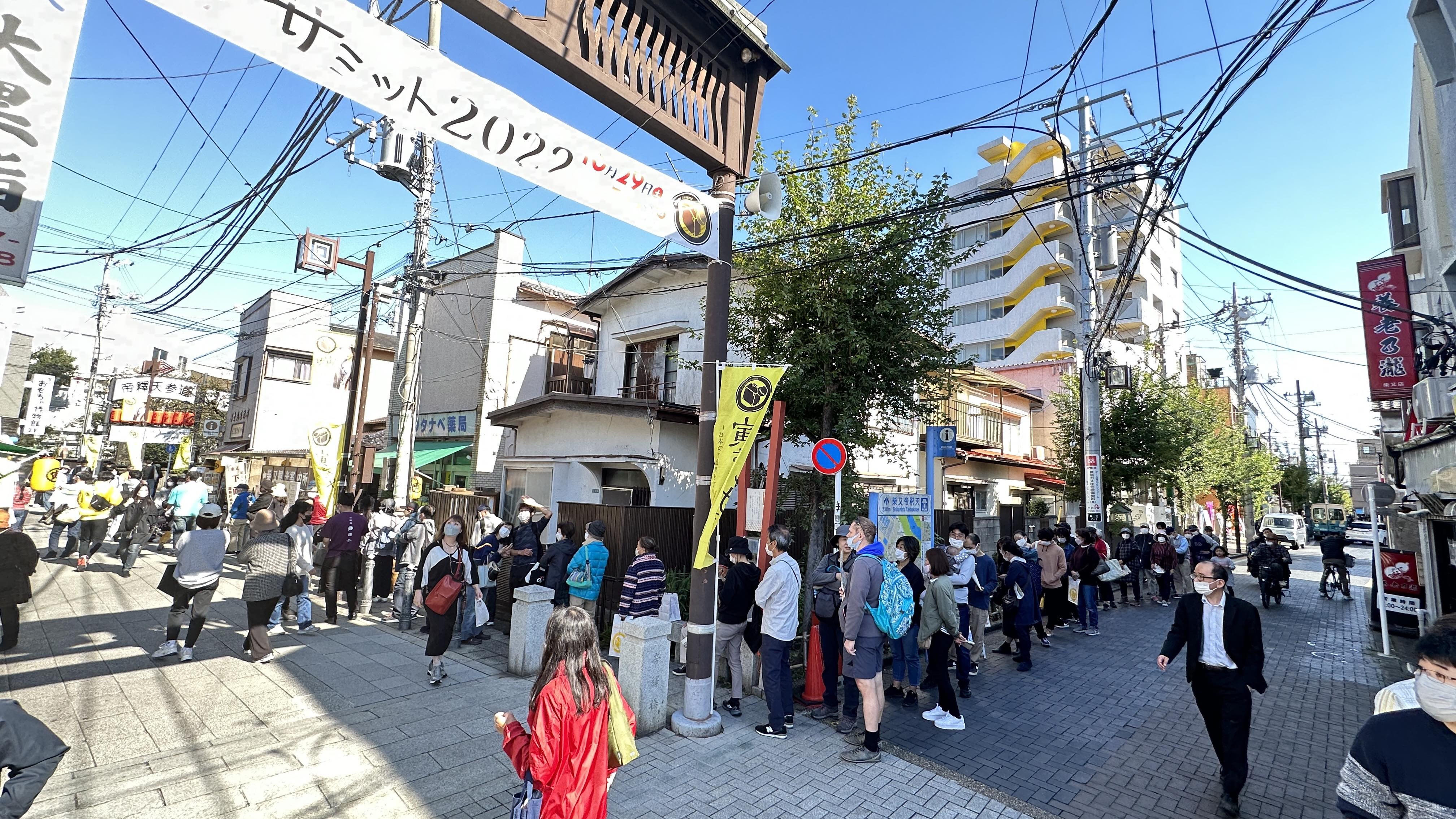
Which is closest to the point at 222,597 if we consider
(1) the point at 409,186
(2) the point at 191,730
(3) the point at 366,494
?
(3) the point at 366,494

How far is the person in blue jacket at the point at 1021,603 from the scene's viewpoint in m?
8.83

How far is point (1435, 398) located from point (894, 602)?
30.4 ft

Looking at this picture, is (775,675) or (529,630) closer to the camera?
(775,675)

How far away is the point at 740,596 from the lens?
22.0ft

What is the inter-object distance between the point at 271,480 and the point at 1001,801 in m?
29.2

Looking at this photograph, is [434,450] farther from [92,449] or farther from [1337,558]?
[1337,558]

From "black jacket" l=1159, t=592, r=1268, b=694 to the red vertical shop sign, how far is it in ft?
28.6

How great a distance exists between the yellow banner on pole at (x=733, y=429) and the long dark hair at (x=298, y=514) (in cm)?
633

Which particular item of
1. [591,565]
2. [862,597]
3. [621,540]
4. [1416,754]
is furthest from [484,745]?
[1416,754]

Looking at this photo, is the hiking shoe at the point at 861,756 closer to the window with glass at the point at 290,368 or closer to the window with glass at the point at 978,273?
the window with glass at the point at 290,368

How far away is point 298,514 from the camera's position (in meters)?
9.34

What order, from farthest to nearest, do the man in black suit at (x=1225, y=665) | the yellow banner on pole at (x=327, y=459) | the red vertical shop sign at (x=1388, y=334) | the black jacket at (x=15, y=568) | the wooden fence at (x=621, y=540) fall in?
the yellow banner on pole at (x=327, y=459) → the red vertical shop sign at (x=1388, y=334) → the wooden fence at (x=621, y=540) → the black jacket at (x=15, y=568) → the man in black suit at (x=1225, y=665)

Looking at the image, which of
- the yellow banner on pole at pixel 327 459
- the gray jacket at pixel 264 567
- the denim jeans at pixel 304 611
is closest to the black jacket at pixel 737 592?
the gray jacket at pixel 264 567

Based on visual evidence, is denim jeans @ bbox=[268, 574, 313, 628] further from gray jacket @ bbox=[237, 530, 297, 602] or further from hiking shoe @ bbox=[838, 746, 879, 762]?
hiking shoe @ bbox=[838, 746, 879, 762]
